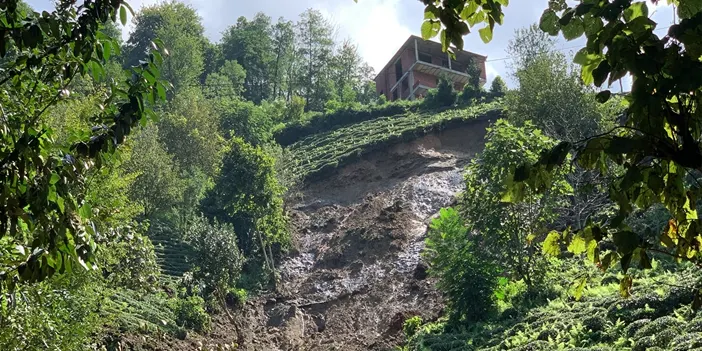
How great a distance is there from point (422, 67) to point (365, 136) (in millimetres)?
12900

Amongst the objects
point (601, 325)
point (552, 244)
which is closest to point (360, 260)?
point (601, 325)

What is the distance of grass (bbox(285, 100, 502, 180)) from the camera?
31703mm

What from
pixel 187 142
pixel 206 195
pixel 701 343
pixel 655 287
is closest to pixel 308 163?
pixel 187 142

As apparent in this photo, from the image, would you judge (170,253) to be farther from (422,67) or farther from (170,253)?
(422,67)

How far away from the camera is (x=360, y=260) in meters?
22.8

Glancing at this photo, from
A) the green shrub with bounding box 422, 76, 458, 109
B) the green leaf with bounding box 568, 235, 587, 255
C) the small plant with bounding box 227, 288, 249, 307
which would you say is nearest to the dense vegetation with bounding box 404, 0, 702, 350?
the green leaf with bounding box 568, 235, 587, 255

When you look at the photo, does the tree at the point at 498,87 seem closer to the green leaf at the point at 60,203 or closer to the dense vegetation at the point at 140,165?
the dense vegetation at the point at 140,165

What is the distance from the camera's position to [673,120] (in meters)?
2.41

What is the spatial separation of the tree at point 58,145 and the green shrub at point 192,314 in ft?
42.8

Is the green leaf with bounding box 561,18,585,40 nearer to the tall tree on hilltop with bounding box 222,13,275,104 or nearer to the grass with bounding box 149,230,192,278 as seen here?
the grass with bounding box 149,230,192,278

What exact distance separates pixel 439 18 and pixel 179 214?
880 inches

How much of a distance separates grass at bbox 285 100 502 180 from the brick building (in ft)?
27.2

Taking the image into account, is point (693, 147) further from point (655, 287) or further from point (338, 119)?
point (338, 119)

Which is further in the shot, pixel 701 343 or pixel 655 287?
pixel 655 287
